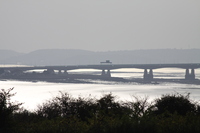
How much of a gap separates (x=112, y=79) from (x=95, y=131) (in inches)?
4609

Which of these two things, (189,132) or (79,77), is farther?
(79,77)

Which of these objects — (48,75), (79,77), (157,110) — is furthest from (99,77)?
(157,110)

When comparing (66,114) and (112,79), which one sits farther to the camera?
(112,79)

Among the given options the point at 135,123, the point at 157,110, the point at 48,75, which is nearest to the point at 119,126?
the point at 135,123

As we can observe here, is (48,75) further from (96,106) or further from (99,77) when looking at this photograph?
(96,106)

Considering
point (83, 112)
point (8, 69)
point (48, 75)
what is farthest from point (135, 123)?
point (8, 69)

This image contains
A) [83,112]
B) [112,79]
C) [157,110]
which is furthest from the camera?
[112,79]

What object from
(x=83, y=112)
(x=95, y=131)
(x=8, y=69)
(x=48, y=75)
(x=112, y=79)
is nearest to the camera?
(x=95, y=131)

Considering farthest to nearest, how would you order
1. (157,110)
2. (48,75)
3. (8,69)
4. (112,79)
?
1. (8,69)
2. (48,75)
3. (112,79)
4. (157,110)

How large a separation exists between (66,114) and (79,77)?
369 feet

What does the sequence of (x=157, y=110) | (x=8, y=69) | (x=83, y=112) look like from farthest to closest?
(x=8, y=69), (x=157, y=110), (x=83, y=112)

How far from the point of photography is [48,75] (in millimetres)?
147000

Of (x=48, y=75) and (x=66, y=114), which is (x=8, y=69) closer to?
(x=48, y=75)

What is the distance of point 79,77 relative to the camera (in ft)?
462
